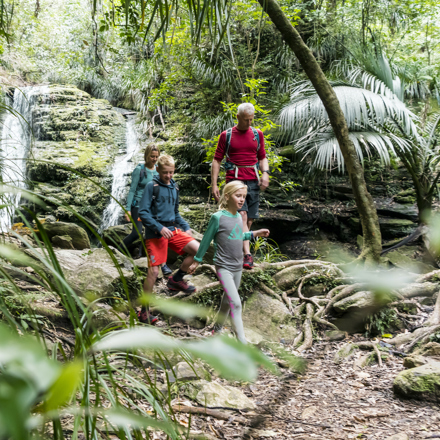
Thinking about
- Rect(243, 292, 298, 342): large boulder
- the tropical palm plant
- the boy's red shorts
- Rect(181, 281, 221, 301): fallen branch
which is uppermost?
the tropical palm plant

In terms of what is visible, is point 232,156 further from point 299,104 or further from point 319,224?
point 319,224

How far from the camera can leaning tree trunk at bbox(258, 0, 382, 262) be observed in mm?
2922

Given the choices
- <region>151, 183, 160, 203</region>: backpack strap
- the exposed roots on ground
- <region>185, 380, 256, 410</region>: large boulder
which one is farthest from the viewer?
the exposed roots on ground

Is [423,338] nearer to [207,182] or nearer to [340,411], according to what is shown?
[340,411]

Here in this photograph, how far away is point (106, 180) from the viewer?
1005cm

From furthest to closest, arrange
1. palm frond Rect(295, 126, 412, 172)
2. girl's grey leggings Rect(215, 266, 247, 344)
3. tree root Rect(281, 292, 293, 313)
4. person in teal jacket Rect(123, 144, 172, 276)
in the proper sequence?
palm frond Rect(295, 126, 412, 172), tree root Rect(281, 292, 293, 313), person in teal jacket Rect(123, 144, 172, 276), girl's grey leggings Rect(215, 266, 247, 344)

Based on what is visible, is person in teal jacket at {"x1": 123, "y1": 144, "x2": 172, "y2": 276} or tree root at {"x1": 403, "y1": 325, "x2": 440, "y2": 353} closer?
tree root at {"x1": 403, "y1": 325, "x2": 440, "y2": 353}

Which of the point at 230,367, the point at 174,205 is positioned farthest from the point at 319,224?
the point at 230,367

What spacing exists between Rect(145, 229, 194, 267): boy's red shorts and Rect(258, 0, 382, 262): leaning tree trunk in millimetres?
1743

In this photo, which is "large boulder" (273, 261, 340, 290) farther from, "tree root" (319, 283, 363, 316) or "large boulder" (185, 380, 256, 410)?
"large boulder" (185, 380, 256, 410)

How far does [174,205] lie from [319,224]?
5599 mm

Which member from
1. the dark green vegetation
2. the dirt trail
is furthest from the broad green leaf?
the dirt trail

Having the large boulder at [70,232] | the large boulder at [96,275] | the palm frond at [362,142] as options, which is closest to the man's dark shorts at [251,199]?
the large boulder at [96,275]

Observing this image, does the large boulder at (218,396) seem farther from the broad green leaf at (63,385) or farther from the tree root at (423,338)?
the broad green leaf at (63,385)
